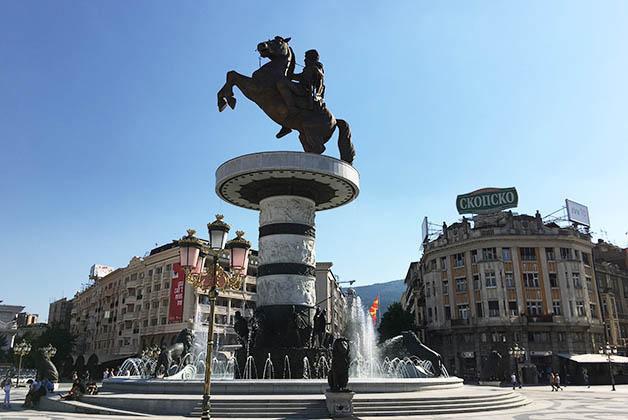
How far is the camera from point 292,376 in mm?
15805

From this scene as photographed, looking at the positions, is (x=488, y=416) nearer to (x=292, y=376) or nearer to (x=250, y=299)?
(x=292, y=376)

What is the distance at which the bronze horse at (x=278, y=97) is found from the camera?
1886cm

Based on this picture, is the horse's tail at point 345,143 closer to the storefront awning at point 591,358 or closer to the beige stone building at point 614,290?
the storefront awning at point 591,358

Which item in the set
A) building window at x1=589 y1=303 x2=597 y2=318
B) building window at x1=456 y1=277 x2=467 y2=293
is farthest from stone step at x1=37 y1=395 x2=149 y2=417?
building window at x1=589 y1=303 x2=597 y2=318

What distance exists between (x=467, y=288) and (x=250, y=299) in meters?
22.6

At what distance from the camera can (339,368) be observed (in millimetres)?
11406

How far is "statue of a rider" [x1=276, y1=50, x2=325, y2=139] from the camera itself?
1878 centimetres

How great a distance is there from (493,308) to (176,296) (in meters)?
30.9

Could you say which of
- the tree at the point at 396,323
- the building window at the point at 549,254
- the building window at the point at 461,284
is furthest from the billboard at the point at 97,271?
the building window at the point at 549,254

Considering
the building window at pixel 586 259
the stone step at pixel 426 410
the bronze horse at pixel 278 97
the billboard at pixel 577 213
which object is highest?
the billboard at pixel 577 213

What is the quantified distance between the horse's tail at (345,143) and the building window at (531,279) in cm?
3038

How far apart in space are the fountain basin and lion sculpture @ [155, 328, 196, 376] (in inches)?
69.3

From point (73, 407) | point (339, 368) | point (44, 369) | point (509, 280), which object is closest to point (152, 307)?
point (44, 369)

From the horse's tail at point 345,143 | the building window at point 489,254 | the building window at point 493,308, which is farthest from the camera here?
the building window at point 489,254
